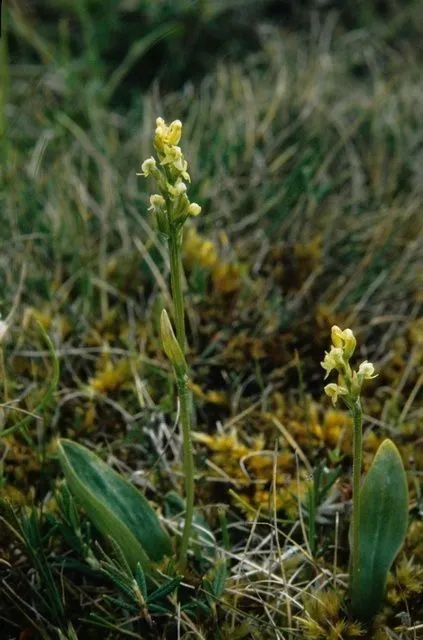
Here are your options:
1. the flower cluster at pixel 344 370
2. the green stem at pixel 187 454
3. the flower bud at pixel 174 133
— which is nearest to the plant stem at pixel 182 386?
the green stem at pixel 187 454

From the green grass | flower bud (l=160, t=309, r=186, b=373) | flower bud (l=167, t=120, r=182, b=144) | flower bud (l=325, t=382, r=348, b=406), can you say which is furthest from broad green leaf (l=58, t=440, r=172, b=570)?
flower bud (l=167, t=120, r=182, b=144)

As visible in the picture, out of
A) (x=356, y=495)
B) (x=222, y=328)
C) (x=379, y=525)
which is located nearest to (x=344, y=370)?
(x=356, y=495)

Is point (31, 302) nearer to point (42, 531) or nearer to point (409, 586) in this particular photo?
point (42, 531)

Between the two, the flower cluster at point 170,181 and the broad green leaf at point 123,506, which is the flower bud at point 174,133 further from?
the broad green leaf at point 123,506

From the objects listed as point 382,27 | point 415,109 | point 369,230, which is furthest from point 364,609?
point 382,27

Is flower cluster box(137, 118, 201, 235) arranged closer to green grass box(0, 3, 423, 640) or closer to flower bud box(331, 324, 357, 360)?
flower bud box(331, 324, 357, 360)
